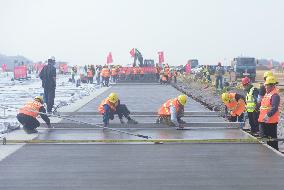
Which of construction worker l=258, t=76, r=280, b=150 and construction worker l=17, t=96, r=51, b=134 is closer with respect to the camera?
construction worker l=258, t=76, r=280, b=150

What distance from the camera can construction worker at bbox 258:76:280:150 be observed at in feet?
35.9

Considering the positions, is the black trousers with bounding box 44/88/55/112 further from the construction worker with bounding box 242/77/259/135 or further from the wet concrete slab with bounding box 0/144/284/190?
the construction worker with bounding box 242/77/259/135

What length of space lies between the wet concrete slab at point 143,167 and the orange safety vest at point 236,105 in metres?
3.60

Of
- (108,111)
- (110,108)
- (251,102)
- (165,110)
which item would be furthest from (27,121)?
(251,102)

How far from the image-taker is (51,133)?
13602mm

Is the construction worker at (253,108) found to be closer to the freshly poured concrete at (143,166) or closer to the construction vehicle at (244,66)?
the freshly poured concrete at (143,166)

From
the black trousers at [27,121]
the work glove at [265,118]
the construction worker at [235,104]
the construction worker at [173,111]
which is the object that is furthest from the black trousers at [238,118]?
the black trousers at [27,121]

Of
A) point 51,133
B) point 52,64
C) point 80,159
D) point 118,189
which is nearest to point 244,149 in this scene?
point 80,159

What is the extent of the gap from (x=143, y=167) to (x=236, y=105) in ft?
21.8

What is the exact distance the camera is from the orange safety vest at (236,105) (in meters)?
14.8

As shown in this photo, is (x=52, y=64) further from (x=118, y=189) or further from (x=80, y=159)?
(x=118, y=189)

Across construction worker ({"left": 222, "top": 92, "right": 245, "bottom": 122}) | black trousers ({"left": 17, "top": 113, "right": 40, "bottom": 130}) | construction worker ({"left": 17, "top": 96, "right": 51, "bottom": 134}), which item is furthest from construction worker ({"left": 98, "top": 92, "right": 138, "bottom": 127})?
construction worker ({"left": 222, "top": 92, "right": 245, "bottom": 122})

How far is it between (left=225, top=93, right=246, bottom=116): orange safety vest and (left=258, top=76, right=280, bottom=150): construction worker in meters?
3.34

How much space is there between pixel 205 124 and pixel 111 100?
2631 millimetres
